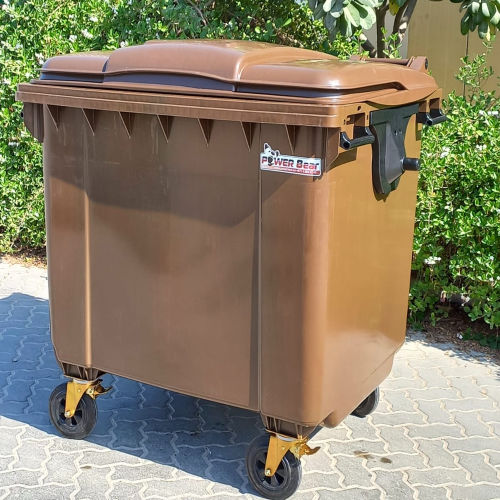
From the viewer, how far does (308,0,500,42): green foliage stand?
4.50 metres

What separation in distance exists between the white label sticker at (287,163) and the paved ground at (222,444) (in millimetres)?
1373

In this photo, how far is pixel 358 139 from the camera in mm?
2971

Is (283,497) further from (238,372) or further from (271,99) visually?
(271,99)

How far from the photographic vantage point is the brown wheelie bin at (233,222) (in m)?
3.02

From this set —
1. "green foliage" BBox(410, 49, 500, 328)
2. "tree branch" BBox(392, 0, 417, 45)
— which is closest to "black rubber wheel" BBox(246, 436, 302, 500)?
"green foliage" BBox(410, 49, 500, 328)

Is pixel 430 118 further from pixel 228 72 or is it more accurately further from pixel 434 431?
pixel 434 431

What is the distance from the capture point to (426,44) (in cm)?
943

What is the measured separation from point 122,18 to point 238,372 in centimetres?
377

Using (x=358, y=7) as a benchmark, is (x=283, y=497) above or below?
below

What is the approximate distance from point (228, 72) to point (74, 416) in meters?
1.77

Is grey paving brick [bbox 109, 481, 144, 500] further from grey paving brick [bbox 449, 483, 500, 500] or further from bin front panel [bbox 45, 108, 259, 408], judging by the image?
grey paving brick [bbox 449, 483, 500, 500]

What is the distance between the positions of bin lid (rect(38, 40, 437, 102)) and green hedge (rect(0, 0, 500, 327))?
144 cm

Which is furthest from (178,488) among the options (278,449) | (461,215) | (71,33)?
(71,33)

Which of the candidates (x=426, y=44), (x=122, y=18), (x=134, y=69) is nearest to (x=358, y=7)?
(x=134, y=69)
